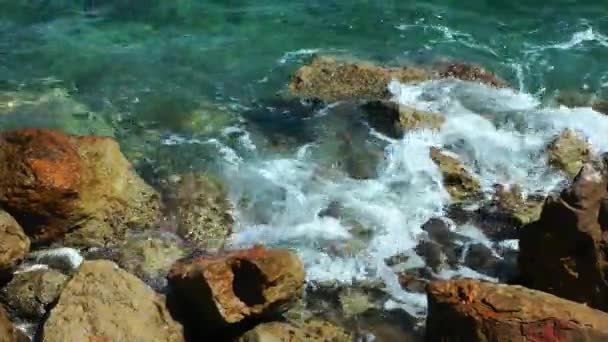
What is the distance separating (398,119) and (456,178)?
150 cm

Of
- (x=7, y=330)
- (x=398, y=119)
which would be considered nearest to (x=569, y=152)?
(x=398, y=119)

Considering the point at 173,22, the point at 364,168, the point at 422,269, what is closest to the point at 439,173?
the point at 364,168

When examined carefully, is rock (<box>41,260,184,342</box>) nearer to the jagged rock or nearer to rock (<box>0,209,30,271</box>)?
rock (<box>0,209,30,271</box>)

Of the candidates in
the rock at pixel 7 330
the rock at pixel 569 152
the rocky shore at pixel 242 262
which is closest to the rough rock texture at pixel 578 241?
the rocky shore at pixel 242 262

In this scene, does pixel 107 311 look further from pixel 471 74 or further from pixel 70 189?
pixel 471 74

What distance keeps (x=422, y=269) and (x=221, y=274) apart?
291 cm

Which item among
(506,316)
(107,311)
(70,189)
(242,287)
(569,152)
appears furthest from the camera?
(569,152)

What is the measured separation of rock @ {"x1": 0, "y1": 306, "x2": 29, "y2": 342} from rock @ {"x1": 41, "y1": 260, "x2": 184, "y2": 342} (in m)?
0.45

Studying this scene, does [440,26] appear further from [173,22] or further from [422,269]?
[422,269]

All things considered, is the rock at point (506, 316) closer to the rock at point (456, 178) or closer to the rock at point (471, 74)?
the rock at point (456, 178)

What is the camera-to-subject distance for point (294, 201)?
37.9ft

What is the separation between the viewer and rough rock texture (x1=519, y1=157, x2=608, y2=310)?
8531 millimetres

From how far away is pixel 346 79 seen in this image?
552 inches

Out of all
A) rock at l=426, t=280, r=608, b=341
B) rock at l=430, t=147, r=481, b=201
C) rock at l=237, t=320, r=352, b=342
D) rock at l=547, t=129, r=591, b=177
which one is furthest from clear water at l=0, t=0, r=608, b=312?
rock at l=426, t=280, r=608, b=341
